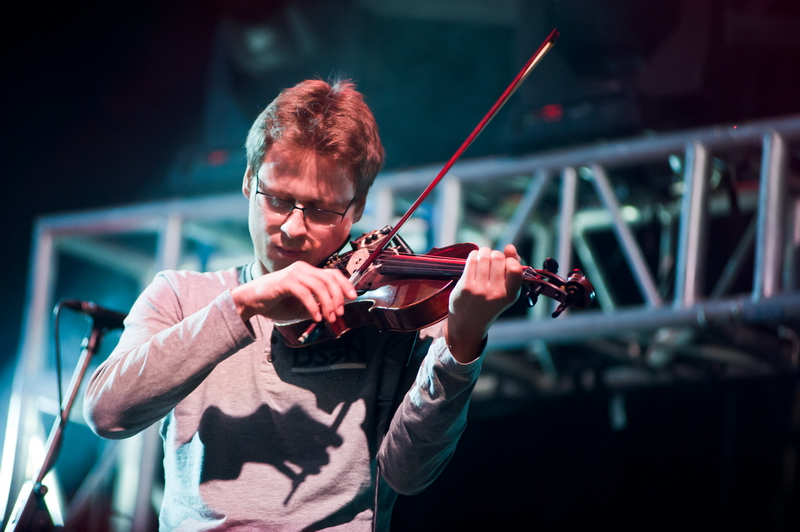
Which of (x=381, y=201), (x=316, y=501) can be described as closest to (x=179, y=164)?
(x=381, y=201)

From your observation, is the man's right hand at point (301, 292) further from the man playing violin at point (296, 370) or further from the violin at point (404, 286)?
the violin at point (404, 286)

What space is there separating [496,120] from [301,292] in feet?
9.92

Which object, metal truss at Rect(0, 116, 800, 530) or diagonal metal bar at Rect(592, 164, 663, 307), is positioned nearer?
metal truss at Rect(0, 116, 800, 530)

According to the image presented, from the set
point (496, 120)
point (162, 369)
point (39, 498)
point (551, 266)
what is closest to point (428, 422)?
point (551, 266)

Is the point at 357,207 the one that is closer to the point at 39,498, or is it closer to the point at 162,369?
the point at 162,369

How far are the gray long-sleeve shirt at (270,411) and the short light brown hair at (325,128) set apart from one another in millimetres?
392

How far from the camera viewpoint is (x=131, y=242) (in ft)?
16.1

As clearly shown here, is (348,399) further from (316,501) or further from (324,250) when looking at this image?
(324,250)

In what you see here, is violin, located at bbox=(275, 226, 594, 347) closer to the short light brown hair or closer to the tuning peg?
the tuning peg

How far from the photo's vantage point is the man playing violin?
139cm

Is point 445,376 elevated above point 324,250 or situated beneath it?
situated beneath

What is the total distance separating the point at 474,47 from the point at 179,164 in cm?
198

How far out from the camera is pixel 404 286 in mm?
1673

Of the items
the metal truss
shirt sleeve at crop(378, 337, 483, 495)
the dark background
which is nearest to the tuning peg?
shirt sleeve at crop(378, 337, 483, 495)
